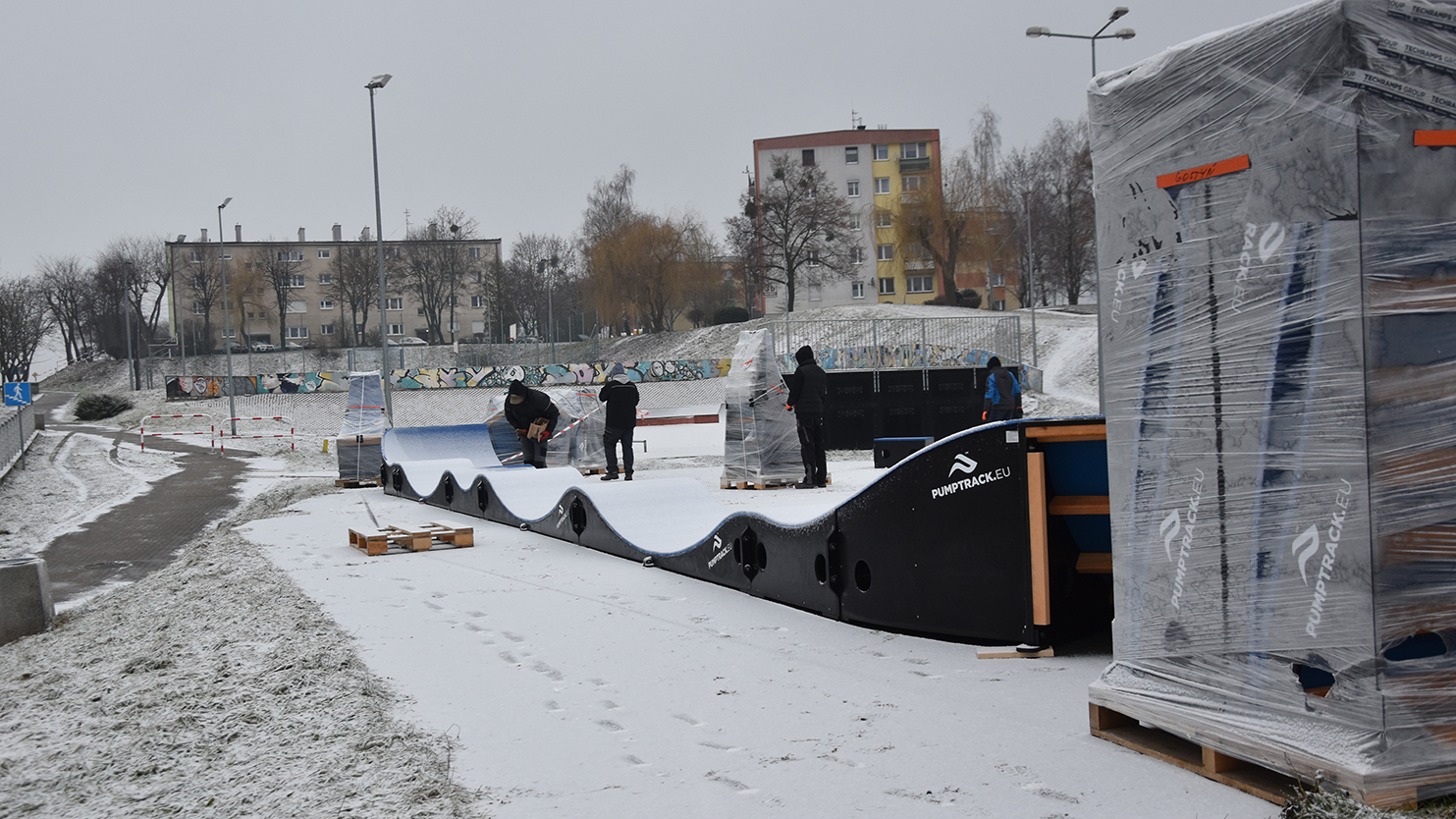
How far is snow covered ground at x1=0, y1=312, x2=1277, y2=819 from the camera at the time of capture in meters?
3.78

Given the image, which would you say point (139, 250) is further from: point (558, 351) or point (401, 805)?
point (401, 805)

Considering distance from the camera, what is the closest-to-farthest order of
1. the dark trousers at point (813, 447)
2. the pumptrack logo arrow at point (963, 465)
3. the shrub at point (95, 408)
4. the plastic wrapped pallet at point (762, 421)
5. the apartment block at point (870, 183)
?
1. the pumptrack logo arrow at point (963, 465)
2. the dark trousers at point (813, 447)
3. the plastic wrapped pallet at point (762, 421)
4. the shrub at point (95, 408)
5. the apartment block at point (870, 183)

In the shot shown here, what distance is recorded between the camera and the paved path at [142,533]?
12.2 metres

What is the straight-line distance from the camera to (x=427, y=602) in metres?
7.86

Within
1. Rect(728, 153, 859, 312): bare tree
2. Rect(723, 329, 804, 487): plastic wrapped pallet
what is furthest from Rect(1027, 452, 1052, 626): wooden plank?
Rect(728, 153, 859, 312): bare tree

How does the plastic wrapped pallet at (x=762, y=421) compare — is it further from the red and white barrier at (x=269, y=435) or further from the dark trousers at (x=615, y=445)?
the red and white barrier at (x=269, y=435)

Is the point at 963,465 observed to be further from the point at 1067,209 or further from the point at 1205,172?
the point at 1067,209

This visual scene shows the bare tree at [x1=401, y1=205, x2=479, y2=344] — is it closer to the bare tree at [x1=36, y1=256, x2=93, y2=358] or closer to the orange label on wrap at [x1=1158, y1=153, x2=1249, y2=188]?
the bare tree at [x1=36, y1=256, x2=93, y2=358]

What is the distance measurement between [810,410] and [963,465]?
9653 mm

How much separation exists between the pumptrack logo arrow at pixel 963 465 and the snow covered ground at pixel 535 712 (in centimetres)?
99

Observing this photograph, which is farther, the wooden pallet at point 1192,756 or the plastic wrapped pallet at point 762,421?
the plastic wrapped pallet at point 762,421

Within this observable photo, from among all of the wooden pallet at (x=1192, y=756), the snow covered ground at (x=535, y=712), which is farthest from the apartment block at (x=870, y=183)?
the wooden pallet at (x=1192, y=756)

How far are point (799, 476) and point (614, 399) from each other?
126 inches

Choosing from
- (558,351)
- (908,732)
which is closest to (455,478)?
(908,732)
